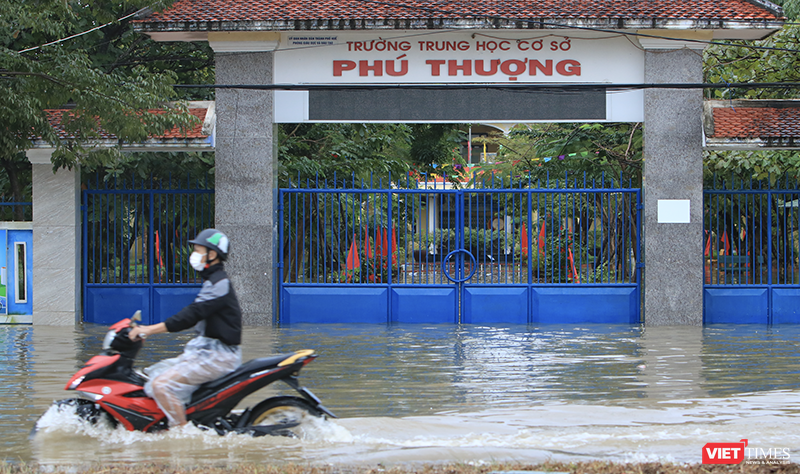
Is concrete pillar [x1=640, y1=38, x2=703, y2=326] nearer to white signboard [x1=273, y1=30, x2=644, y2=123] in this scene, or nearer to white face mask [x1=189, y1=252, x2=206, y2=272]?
white signboard [x1=273, y1=30, x2=644, y2=123]

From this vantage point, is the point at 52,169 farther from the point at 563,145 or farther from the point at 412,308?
the point at 563,145

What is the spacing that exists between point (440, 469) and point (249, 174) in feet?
28.9

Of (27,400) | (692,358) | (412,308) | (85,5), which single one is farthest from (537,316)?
(85,5)

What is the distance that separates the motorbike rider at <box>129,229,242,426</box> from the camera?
18.1ft

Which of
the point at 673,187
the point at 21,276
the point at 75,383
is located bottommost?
the point at 75,383

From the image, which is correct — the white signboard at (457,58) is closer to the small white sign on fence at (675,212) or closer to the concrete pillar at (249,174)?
the concrete pillar at (249,174)

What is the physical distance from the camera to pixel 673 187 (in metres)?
12.8

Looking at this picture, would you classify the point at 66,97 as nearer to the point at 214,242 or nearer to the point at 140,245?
the point at 140,245

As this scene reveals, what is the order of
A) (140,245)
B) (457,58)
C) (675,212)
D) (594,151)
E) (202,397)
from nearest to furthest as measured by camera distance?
(202,397) → (675,212) → (457,58) → (140,245) → (594,151)

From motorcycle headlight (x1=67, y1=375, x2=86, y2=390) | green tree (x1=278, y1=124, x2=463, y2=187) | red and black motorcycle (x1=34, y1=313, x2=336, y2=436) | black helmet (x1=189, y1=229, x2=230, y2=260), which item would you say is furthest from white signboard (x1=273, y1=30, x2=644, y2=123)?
motorcycle headlight (x1=67, y1=375, x2=86, y2=390)

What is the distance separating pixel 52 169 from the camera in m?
12.7

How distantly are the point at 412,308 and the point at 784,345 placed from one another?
5.46 m

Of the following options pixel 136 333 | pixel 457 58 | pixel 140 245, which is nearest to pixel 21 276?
pixel 140 245

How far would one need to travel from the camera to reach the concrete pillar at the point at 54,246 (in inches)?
499
